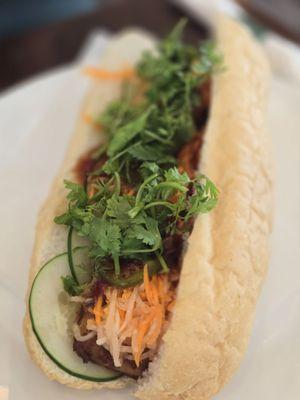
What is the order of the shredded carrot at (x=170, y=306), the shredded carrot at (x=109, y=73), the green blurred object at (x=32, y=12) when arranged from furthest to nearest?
1. the green blurred object at (x=32, y=12)
2. the shredded carrot at (x=109, y=73)
3. the shredded carrot at (x=170, y=306)

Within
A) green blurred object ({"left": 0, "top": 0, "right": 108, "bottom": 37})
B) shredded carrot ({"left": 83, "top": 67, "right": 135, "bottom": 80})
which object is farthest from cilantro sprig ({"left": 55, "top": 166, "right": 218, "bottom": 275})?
green blurred object ({"left": 0, "top": 0, "right": 108, "bottom": 37})

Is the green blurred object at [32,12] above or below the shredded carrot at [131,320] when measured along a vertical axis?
above

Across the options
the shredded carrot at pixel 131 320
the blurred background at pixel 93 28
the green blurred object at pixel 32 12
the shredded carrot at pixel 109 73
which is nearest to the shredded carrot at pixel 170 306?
the shredded carrot at pixel 131 320

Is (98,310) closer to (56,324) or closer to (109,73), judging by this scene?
(56,324)

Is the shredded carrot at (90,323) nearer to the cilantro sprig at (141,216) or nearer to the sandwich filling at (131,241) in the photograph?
the sandwich filling at (131,241)

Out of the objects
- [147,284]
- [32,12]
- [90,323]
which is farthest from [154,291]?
[32,12]

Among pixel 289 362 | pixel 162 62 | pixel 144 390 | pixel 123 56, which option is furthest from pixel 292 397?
pixel 123 56

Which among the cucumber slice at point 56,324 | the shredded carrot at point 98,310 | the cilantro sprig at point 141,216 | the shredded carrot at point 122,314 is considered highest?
the cilantro sprig at point 141,216
